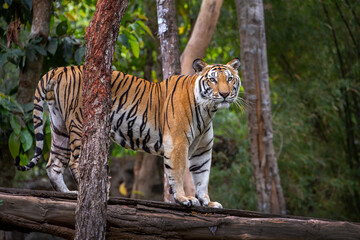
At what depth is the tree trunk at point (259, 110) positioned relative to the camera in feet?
19.6

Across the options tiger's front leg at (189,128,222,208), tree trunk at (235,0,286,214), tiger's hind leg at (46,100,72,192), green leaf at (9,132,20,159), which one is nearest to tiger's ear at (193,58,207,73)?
tiger's front leg at (189,128,222,208)

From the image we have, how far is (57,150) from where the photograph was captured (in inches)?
147

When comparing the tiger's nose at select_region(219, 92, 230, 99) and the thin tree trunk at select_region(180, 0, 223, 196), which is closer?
the tiger's nose at select_region(219, 92, 230, 99)

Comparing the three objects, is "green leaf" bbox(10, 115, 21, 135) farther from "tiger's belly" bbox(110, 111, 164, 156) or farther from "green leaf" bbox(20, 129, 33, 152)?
"tiger's belly" bbox(110, 111, 164, 156)

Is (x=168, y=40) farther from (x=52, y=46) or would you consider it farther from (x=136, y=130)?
(x=52, y=46)

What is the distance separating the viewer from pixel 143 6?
8.12m

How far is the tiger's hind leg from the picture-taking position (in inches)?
146

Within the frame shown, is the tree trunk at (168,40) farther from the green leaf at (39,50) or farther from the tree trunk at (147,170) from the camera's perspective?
the tree trunk at (147,170)

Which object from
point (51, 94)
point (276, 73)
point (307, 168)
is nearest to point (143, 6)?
point (276, 73)

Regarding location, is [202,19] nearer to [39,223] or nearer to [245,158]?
[245,158]

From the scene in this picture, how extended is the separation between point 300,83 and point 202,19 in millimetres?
2668

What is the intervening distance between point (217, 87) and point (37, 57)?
2.47 m

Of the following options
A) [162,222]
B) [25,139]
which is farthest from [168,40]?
[162,222]

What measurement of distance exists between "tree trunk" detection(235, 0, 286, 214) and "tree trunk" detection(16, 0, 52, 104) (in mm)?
2632
